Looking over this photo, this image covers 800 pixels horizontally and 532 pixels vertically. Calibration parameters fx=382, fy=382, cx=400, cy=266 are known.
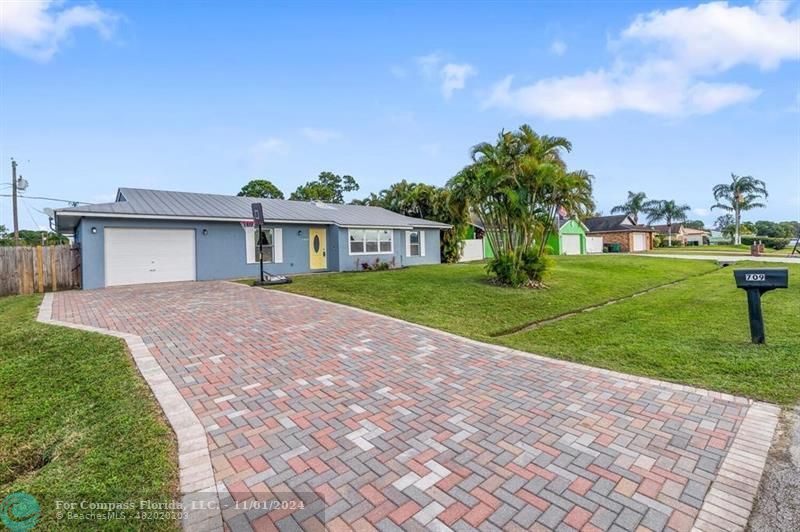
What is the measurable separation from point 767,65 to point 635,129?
6031mm

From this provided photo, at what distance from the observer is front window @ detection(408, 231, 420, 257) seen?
2169 centimetres

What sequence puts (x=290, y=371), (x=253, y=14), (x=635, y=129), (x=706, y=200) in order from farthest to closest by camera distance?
(x=706, y=200), (x=635, y=129), (x=253, y=14), (x=290, y=371)

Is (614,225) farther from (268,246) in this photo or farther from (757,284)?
(757,284)

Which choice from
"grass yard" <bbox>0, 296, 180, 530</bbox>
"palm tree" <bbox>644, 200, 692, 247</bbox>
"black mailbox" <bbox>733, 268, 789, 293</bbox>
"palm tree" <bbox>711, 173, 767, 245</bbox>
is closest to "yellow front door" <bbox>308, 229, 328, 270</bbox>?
"grass yard" <bbox>0, 296, 180, 530</bbox>

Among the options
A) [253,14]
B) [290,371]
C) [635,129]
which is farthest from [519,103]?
[290,371]

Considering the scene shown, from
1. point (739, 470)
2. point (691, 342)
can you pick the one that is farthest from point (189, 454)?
point (691, 342)

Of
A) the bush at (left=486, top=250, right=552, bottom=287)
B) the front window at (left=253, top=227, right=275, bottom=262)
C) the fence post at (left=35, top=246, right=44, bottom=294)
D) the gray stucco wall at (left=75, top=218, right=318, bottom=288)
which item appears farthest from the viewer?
the front window at (left=253, top=227, right=275, bottom=262)

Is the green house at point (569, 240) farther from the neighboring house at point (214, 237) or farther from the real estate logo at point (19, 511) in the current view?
the real estate logo at point (19, 511)

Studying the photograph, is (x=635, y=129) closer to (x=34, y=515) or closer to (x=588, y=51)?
(x=588, y=51)

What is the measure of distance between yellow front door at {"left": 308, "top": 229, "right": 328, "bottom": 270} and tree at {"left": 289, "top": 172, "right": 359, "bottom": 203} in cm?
2168

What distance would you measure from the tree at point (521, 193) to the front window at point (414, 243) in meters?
9.36

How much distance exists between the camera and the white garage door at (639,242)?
41469 mm

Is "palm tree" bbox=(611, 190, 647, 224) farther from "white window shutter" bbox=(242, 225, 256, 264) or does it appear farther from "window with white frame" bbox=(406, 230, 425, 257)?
"white window shutter" bbox=(242, 225, 256, 264)

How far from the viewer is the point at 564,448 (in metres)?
3.03
